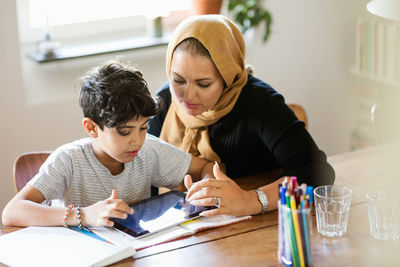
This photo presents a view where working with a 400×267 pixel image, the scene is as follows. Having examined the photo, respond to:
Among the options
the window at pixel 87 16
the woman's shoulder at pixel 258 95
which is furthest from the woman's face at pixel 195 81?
the window at pixel 87 16

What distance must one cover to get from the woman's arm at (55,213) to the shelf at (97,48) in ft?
4.64

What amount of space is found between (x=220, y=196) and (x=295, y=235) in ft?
1.04

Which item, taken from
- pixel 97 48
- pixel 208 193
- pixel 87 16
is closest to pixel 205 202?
pixel 208 193

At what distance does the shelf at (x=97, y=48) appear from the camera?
112 inches

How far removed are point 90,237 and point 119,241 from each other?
0.24 feet

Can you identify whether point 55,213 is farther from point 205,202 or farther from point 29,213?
point 205,202

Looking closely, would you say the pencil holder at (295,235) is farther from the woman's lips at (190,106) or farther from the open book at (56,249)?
the woman's lips at (190,106)

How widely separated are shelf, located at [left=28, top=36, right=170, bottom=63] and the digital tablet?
55.9 inches

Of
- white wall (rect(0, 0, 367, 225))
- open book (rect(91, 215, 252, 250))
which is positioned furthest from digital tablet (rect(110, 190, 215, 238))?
white wall (rect(0, 0, 367, 225))

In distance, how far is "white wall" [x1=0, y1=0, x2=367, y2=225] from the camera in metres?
2.75

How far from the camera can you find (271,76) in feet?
11.5

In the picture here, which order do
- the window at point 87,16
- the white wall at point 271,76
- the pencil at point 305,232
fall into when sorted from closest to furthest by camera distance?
the pencil at point 305,232
the white wall at point 271,76
the window at point 87,16

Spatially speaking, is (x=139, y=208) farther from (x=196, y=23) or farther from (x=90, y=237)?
(x=196, y=23)

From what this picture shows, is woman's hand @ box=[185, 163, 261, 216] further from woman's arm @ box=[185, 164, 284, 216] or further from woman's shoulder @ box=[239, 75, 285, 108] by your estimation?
woman's shoulder @ box=[239, 75, 285, 108]
